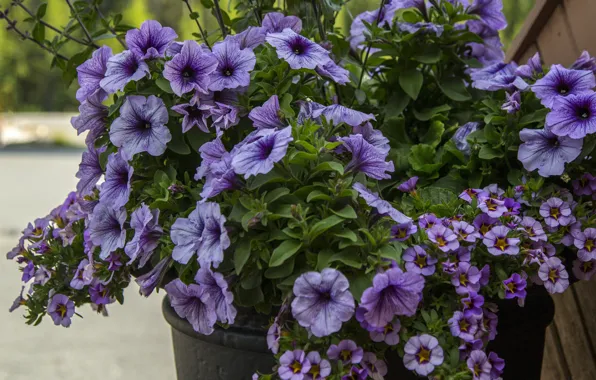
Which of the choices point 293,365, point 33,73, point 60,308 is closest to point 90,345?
point 60,308

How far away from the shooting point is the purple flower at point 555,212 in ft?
3.19

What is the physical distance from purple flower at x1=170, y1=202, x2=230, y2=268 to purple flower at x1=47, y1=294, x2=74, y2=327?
286 mm

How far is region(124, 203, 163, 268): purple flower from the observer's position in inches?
36.7

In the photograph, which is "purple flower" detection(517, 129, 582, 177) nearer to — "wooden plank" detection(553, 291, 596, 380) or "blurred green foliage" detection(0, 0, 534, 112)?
"wooden plank" detection(553, 291, 596, 380)

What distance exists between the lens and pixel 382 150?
96 cm

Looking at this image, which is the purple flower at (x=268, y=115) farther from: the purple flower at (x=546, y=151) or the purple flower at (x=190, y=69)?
the purple flower at (x=546, y=151)

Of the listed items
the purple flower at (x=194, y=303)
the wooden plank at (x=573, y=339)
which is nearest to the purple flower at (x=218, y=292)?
the purple flower at (x=194, y=303)

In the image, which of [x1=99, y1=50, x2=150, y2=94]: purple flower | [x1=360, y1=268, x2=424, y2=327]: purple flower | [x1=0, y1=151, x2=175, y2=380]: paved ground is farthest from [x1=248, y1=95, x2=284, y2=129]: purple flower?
[x1=0, y1=151, x2=175, y2=380]: paved ground

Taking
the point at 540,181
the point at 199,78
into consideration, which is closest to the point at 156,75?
the point at 199,78

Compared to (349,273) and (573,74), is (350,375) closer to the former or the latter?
(349,273)

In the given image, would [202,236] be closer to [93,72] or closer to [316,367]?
[316,367]

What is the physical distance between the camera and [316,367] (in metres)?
0.81

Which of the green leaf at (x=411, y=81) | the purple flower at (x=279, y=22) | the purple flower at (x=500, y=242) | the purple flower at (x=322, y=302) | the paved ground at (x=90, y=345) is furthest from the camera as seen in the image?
the paved ground at (x=90, y=345)

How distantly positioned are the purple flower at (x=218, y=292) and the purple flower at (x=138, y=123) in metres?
0.22
